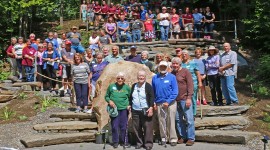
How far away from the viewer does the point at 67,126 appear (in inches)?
404

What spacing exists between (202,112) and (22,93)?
20.6ft

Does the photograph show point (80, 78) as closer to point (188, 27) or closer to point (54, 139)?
point (54, 139)

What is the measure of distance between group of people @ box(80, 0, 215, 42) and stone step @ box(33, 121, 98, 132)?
7.45 m

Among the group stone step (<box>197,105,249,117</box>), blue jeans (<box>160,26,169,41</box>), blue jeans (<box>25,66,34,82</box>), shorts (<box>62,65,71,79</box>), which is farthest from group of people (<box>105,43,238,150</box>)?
blue jeans (<box>160,26,169,41</box>)

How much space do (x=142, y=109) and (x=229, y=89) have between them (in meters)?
3.13

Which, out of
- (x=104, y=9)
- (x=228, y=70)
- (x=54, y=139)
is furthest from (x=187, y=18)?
(x=54, y=139)

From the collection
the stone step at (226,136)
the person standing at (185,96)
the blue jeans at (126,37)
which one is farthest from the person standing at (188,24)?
the person standing at (185,96)

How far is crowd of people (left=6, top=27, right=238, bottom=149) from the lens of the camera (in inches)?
350

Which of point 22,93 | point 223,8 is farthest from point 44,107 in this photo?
point 223,8

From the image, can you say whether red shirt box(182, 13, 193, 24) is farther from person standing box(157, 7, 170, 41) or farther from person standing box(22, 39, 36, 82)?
person standing box(22, 39, 36, 82)

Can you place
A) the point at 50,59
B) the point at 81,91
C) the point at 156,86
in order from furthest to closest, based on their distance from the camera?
the point at 50,59
the point at 81,91
the point at 156,86

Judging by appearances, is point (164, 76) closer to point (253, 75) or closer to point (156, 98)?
point (156, 98)

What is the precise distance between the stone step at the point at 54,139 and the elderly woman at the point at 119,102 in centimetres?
87

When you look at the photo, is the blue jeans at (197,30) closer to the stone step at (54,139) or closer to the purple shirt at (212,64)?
the purple shirt at (212,64)
